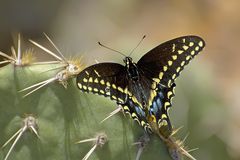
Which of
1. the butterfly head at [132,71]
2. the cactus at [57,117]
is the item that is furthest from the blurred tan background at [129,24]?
the cactus at [57,117]

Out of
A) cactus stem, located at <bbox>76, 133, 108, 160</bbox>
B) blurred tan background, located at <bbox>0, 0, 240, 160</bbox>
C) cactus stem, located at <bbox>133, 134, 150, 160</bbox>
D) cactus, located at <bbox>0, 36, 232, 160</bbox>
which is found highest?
blurred tan background, located at <bbox>0, 0, 240, 160</bbox>

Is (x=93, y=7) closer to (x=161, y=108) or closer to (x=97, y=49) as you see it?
(x=97, y=49)

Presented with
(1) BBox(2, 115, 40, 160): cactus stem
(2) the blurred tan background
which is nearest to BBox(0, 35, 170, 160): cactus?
(1) BBox(2, 115, 40, 160): cactus stem

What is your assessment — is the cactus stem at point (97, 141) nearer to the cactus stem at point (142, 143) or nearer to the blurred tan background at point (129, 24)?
the cactus stem at point (142, 143)

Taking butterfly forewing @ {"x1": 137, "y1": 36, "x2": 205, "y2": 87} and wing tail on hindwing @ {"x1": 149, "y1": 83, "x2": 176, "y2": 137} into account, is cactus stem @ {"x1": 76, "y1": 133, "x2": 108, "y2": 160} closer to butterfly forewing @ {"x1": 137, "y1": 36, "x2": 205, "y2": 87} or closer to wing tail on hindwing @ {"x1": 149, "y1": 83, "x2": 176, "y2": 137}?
wing tail on hindwing @ {"x1": 149, "y1": 83, "x2": 176, "y2": 137}

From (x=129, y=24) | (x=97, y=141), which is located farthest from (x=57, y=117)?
(x=129, y=24)

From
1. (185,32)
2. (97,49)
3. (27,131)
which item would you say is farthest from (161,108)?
(185,32)

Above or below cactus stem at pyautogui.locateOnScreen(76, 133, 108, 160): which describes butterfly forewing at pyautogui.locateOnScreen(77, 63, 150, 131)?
above
